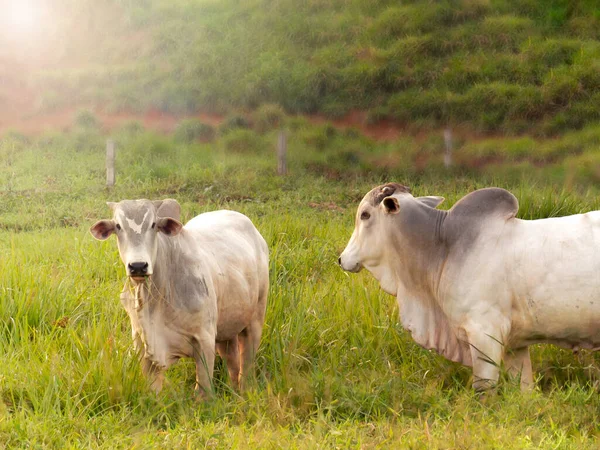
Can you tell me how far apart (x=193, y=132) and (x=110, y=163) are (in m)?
1.57

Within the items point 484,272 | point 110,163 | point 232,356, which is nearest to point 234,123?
point 110,163

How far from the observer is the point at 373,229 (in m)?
4.41

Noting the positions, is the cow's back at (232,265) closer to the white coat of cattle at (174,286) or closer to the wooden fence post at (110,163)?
the white coat of cattle at (174,286)

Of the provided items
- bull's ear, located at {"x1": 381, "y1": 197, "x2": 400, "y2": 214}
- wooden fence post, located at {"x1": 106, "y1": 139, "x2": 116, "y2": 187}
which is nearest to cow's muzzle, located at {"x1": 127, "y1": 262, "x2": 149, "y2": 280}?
bull's ear, located at {"x1": 381, "y1": 197, "x2": 400, "y2": 214}

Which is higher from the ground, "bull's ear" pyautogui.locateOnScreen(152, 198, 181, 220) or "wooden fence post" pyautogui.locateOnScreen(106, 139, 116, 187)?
"bull's ear" pyautogui.locateOnScreen(152, 198, 181, 220)

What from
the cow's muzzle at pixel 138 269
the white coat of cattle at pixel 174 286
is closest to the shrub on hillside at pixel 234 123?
the white coat of cattle at pixel 174 286

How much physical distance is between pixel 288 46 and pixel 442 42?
275cm

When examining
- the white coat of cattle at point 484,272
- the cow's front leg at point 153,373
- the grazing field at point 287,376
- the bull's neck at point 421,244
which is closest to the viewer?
the grazing field at point 287,376

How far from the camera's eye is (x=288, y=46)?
1415 centimetres

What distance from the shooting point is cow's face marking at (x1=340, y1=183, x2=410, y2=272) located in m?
4.38

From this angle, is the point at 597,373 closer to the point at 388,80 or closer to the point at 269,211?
the point at 269,211

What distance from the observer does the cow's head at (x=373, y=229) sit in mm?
4363

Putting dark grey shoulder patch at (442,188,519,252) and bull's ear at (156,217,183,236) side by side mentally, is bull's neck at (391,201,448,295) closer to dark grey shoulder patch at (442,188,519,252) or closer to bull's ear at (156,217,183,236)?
dark grey shoulder patch at (442,188,519,252)

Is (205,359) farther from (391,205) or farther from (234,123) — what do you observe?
(234,123)
